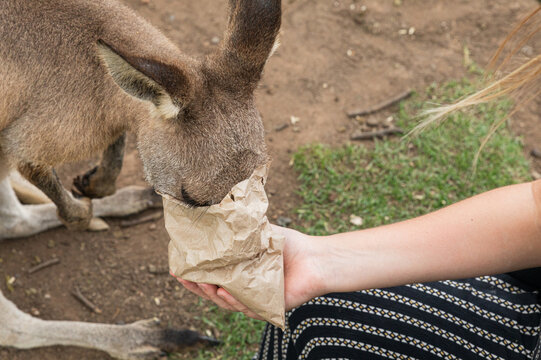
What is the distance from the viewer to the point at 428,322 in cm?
191

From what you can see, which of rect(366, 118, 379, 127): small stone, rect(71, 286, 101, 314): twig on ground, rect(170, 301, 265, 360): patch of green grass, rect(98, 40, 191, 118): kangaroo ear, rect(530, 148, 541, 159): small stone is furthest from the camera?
rect(366, 118, 379, 127): small stone

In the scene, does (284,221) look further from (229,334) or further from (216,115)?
(216,115)

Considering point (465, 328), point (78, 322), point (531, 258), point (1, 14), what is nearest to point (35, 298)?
point (78, 322)

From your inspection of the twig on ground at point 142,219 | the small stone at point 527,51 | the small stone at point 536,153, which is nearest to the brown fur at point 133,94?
the twig on ground at point 142,219

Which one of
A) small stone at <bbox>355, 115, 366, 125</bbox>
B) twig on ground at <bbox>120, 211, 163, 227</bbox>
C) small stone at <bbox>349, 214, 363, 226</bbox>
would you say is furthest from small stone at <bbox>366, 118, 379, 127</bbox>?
twig on ground at <bbox>120, 211, 163, 227</bbox>

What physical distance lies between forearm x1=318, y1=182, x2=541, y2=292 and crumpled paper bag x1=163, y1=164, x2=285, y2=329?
0.70 ft

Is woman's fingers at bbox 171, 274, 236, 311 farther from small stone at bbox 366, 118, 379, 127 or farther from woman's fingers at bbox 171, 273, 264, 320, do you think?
small stone at bbox 366, 118, 379, 127

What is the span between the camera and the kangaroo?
2.05m

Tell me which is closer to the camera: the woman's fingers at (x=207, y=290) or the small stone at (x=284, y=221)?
the woman's fingers at (x=207, y=290)

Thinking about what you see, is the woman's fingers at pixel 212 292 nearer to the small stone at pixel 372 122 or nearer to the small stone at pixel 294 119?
the small stone at pixel 294 119

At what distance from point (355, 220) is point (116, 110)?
168 centimetres

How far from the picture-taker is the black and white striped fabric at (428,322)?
186cm

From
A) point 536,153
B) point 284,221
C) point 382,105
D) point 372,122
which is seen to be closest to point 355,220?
point 284,221

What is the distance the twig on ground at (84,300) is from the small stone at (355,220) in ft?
5.29
